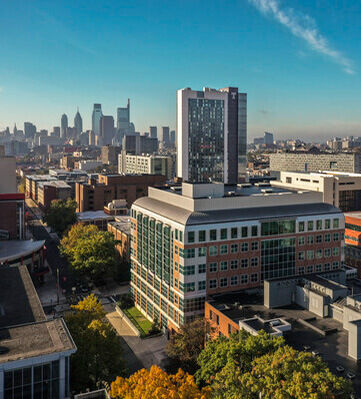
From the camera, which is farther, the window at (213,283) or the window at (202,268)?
the window at (213,283)

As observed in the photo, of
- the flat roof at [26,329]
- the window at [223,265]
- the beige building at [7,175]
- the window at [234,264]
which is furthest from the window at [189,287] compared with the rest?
the beige building at [7,175]

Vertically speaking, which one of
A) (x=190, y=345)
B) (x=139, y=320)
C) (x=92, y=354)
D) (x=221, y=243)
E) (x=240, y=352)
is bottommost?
(x=139, y=320)

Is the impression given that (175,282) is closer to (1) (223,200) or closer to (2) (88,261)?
(1) (223,200)

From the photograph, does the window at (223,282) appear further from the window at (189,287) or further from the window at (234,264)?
the window at (189,287)

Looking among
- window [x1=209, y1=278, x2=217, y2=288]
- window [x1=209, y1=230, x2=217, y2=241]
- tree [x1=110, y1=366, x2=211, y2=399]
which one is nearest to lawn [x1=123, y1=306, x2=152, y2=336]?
window [x1=209, y1=278, x2=217, y2=288]

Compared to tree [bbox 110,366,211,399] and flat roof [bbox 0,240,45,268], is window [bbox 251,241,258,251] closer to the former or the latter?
tree [bbox 110,366,211,399]

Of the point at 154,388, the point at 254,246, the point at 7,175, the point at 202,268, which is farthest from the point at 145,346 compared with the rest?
the point at 7,175

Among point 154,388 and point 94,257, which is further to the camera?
point 94,257

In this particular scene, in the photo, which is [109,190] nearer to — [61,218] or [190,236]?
[61,218]
